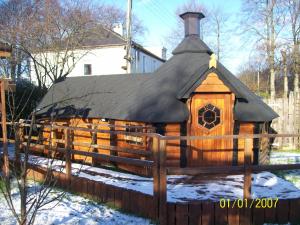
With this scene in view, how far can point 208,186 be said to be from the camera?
26.4ft

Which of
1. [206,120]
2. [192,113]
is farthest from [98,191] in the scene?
[206,120]

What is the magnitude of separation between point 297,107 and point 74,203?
11.8m

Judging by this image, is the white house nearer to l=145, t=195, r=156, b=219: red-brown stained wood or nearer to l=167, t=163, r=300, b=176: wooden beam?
l=145, t=195, r=156, b=219: red-brown stained wood

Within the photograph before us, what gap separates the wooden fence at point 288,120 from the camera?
1544 cm

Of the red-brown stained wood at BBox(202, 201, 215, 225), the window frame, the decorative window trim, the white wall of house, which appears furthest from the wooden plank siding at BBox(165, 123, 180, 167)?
the window frame

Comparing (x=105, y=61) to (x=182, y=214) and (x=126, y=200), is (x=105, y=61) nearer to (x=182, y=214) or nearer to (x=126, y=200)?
(x=126, y=200)

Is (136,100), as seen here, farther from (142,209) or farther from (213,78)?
(142,209)

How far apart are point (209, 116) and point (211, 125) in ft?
0.89

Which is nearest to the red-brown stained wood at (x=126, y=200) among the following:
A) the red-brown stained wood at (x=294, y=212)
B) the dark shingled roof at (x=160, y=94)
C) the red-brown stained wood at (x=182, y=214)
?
the red-brown stained wood at (x=182, y=214)

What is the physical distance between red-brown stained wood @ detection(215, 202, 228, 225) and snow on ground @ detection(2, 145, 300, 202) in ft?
3.23

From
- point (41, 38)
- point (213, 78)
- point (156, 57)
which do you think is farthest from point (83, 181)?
point (156, 57)

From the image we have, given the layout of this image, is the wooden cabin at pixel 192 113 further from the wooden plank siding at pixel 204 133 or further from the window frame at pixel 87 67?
the window frame at pixel 87 67
